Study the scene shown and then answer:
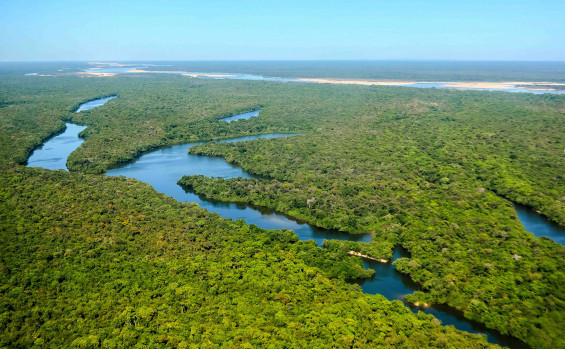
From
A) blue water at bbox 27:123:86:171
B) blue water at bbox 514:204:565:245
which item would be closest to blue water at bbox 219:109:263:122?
blue water at bbox 27:123:86:171

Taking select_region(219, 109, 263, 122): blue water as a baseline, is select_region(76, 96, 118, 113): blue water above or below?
above

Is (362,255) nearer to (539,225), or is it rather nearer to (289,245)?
(289,245)

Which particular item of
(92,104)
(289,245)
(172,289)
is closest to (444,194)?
(289,245)

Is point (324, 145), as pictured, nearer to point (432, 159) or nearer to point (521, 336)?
point (432, 159)

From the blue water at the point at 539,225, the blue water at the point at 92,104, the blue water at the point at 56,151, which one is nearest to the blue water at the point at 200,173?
the blue water at the point at 56,151

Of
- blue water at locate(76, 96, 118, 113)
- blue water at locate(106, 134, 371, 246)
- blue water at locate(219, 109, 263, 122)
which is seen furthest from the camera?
blue water at locate(76, 96, 118, 113)

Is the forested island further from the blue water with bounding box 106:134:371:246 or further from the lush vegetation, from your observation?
the blue water with bounding box 106:134:371:246
